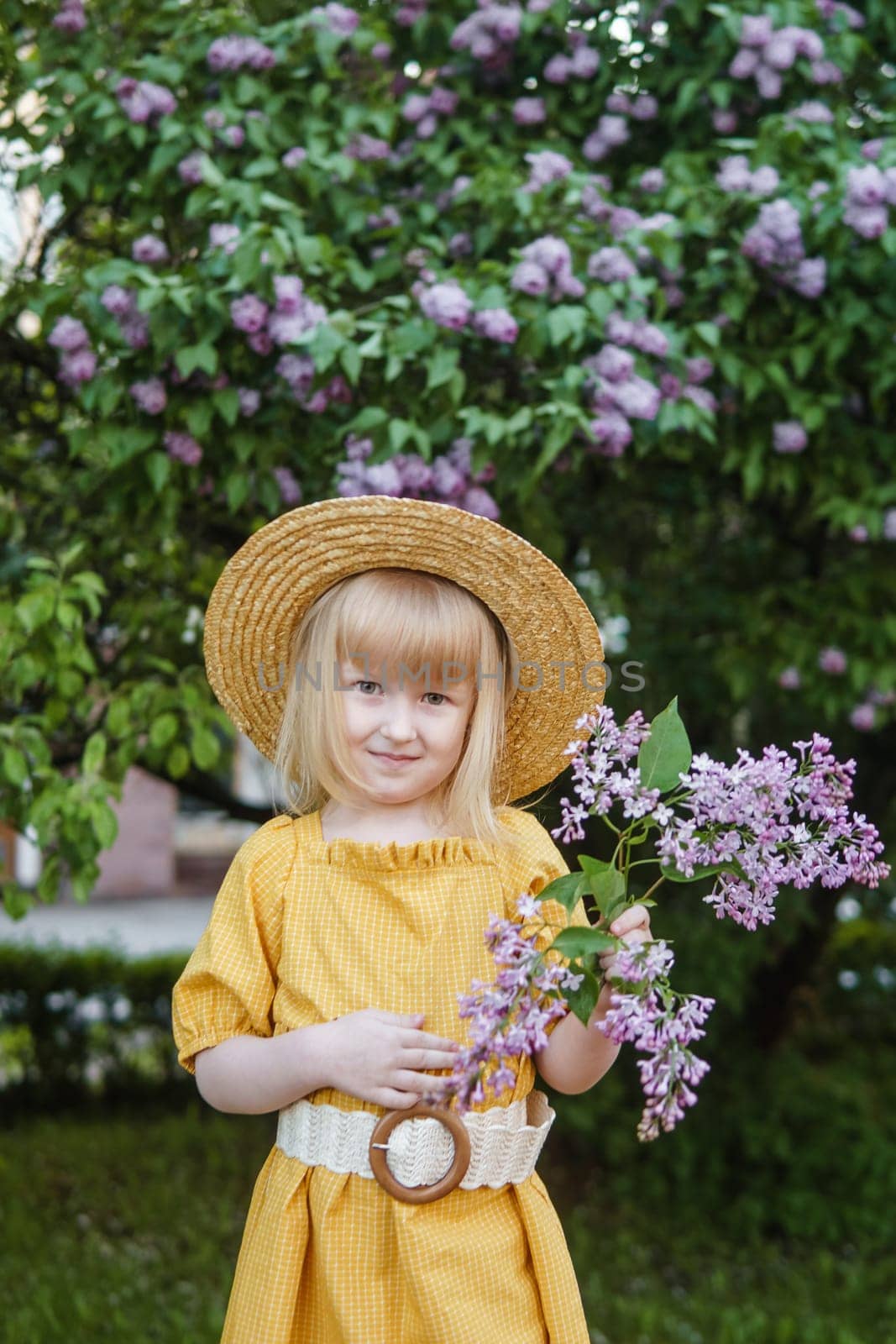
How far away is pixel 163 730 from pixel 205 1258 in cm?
217

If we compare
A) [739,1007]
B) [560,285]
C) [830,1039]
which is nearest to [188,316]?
[560,285]

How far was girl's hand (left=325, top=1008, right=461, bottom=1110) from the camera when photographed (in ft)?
4.97

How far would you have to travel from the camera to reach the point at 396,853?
1.67m

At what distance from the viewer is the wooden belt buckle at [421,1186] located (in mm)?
1520

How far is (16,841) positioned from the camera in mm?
13141

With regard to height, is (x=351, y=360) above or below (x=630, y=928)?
below

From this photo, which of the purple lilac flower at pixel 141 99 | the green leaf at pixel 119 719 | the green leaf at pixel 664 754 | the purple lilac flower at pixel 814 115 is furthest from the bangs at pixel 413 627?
the purple lilac flower at pixel 814 115

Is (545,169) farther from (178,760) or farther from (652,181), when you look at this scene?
(178,760)

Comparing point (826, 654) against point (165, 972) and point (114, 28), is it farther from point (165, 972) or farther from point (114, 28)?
point (165, 972)

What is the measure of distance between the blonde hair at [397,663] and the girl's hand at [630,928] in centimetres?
30

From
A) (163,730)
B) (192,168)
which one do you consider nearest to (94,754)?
(163,730)

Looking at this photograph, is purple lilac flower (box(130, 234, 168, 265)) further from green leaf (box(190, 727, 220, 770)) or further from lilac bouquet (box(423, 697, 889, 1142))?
lilac bouquet (box(423, 697, 889, 1142))

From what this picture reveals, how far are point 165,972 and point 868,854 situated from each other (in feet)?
17.1

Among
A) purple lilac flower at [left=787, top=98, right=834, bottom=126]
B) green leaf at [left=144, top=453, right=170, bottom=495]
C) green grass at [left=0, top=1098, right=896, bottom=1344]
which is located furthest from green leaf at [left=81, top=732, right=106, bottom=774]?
purple lilac flower at [left=787, top=98, right=834, bottom=126]
